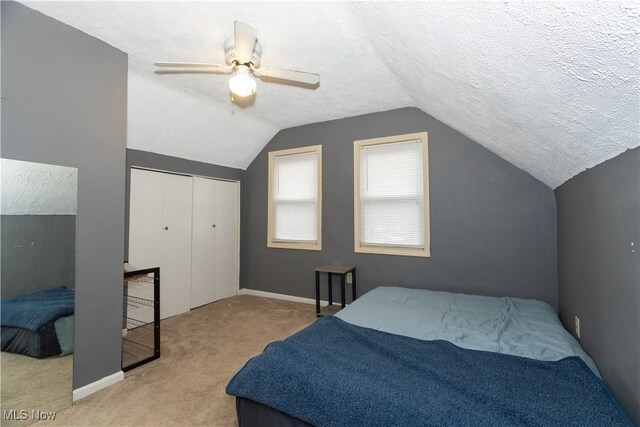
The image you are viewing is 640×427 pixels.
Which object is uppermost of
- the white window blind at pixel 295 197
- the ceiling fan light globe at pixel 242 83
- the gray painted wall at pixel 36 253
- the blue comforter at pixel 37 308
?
the ceiling fan light globe at pixel 242 83

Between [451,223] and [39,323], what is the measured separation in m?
3.67


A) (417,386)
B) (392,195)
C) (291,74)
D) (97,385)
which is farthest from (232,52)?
(97,385)

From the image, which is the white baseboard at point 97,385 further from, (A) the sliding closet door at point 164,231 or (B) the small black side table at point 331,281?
(B) the small black side table at point 331,281

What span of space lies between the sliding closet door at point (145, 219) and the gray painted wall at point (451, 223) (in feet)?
5.35

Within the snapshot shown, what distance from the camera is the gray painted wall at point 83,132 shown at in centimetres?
176

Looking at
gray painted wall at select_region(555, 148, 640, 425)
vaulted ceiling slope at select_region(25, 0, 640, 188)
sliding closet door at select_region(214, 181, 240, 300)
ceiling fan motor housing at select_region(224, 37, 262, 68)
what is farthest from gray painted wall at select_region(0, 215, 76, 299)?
gray painted wall at select_region(555, 148, 640, 425)

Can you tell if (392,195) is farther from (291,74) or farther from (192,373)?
(192,373)

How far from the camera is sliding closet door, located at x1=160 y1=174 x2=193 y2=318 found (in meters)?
3.56

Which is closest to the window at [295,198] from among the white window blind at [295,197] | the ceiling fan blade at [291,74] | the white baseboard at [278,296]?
the white window blind at [295,197]

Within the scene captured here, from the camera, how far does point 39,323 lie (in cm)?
183

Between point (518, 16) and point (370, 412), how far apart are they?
5.20 ft

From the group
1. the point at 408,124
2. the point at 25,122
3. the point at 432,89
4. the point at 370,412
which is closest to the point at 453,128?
the point at 408,124

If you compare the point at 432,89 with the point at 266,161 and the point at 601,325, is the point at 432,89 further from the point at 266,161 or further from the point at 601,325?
the point at 266,161

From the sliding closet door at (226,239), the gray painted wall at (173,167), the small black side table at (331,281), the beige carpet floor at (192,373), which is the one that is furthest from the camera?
the sliding closet door at (226,239)
